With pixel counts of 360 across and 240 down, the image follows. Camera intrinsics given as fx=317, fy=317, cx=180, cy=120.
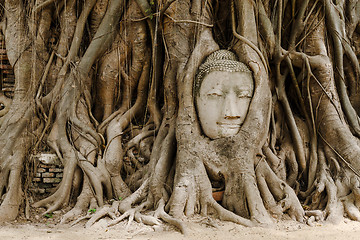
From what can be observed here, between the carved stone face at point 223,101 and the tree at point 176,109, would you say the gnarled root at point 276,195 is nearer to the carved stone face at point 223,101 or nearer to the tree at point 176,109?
the tree at point 176,109

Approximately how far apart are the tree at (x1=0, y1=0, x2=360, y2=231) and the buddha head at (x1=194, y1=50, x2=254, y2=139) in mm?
91

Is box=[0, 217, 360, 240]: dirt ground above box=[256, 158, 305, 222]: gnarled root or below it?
below

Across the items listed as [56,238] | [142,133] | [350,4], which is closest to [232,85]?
[142,133]

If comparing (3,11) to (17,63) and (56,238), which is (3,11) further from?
(56,238)

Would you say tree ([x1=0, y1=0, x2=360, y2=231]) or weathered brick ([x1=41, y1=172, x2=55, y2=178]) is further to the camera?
weathered brick ([x1=41, y1=172, x2=55, y2=178])

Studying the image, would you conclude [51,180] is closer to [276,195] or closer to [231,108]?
[231,108]

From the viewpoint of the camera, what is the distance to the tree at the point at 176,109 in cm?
312

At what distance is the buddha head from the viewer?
326 centimetres

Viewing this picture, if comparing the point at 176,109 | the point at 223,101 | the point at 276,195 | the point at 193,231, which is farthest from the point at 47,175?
the point at 276,195

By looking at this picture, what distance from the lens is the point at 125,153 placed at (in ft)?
12.7

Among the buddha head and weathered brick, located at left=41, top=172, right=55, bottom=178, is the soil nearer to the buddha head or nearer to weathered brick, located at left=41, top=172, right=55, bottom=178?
weathered brick, located at left=41, top=172, right=55, bottom=178

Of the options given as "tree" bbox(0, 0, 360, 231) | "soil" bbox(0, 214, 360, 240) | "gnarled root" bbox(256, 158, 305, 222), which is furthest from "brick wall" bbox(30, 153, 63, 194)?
"gnarled root" bbox(256, 158, 305, 222)

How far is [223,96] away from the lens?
3.31 m

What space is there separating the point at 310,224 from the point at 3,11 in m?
4.56
